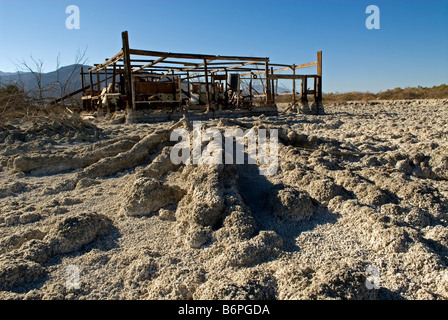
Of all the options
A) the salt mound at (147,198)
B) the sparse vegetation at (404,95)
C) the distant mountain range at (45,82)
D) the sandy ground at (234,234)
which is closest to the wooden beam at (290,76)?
the distant mountain range at (45,82)

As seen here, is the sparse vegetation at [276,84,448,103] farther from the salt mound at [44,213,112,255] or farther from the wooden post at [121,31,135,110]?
the salt mound at [44,213,112,255]

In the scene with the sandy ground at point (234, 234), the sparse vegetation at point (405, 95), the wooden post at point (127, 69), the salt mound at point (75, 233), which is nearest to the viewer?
the sandy ground at point (234, 234)

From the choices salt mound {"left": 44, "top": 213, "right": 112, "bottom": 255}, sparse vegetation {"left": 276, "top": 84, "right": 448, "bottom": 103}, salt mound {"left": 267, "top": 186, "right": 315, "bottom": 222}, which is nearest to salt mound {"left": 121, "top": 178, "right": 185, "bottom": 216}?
salt mound {"left": 44, "top": 213, "right": 112, "bottom": 255}

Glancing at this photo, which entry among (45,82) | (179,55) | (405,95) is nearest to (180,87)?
(179,55)

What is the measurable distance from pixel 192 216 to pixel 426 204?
6.43 feet

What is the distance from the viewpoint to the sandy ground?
1.77 metres

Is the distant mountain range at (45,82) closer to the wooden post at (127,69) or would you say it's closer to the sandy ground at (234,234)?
the wooden post at (127,69)

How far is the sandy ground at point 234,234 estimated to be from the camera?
1767 mm

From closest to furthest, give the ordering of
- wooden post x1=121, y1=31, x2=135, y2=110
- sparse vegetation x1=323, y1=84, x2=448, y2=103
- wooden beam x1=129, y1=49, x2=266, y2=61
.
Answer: wooden post x1=121, y1=31, x2=135, y2=110
wooden beam x1=129, y1=49, x2=266, y2=61
sparse vegetation x1=323, y1=84, x2=448, y2=103

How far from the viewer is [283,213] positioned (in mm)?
2625

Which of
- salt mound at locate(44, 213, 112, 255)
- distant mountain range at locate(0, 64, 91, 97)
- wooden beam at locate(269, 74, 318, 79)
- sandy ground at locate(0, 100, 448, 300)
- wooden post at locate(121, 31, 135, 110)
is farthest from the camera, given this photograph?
wooden beam at locate(269, 74, 318, 79)

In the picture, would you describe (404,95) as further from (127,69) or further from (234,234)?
(234,234)
